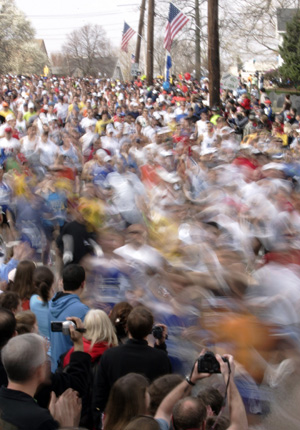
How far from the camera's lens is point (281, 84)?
3844 centimetres

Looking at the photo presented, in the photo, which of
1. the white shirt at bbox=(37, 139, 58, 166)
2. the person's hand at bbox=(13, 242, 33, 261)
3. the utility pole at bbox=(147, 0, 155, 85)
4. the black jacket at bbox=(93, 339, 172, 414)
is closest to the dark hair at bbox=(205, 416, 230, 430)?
the black jacket at bbox=(93, 339, 172, 414)

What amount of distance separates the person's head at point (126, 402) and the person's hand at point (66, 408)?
0.75 ft

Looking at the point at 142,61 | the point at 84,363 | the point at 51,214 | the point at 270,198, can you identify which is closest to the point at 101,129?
the point at 51,214

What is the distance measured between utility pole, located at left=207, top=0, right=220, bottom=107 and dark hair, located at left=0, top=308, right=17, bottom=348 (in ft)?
55.6

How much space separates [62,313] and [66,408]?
1582mm

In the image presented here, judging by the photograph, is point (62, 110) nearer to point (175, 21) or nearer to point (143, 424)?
point (175, 21)

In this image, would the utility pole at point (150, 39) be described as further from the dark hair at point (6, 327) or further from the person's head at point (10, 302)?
the dark hair at point (6, 327)

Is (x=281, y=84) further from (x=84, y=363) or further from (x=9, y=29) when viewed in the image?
(x=9, y=29)

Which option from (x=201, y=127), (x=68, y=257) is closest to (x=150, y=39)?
(x=201, y=127)

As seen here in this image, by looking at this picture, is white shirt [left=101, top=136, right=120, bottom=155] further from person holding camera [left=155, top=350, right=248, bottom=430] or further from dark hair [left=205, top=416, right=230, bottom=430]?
dark hair [left=205, top=416, right=230, bottom=430]

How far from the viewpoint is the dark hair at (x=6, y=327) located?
4082 millimetres

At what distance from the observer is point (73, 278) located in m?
5.42

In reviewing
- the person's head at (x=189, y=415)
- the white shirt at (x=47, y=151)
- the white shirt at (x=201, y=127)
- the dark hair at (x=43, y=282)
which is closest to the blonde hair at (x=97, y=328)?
the dark hair at (x=43, y=282)

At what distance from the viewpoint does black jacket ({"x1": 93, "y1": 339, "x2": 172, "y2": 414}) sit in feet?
14.0
